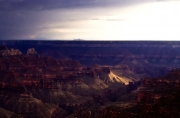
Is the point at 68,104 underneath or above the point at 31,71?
underneath

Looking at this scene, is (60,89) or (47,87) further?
(60,89)

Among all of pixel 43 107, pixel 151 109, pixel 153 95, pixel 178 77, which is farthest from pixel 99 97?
pixel 151 109

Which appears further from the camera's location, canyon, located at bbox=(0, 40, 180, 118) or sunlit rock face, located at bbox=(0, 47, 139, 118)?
sunlit rock face, located at bbox=(0, 47, 139, 118)

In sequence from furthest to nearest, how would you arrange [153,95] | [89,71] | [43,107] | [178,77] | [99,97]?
[89,71] → [99,97] → [43,107] → [178,77] → [153,95]

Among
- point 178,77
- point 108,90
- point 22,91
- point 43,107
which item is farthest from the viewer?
point 108,90

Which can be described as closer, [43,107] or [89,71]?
[43,107]

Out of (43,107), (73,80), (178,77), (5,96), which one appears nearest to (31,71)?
(73,80)

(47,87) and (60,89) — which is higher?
(47,87)

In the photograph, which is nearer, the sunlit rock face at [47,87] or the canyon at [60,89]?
the canyon at [60,89]

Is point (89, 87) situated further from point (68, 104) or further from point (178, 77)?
point (178, 77)
